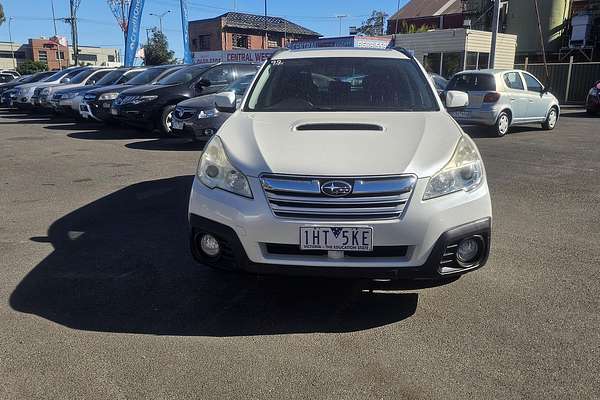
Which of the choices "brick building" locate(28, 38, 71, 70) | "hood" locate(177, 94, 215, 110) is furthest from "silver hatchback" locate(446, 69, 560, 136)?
"brick building" locate(28, 38, 71, 70)

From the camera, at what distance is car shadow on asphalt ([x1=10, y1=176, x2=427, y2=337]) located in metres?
3.26

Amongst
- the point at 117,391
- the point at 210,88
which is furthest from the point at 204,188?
the point at 210,88

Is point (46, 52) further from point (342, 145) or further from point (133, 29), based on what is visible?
point (342, 145)

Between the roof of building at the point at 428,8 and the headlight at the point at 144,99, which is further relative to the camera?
the roof of building at the point at 428,8

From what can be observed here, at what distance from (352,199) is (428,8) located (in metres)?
52.9

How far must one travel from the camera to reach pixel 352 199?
297 cm

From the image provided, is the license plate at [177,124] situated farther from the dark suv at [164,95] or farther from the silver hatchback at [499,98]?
the silver hatchback at [499,98]

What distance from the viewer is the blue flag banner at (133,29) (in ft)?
81.3

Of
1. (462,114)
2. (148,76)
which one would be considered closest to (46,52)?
(148,76)

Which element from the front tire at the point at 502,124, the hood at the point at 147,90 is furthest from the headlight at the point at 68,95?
the front tire at the point at 502,124

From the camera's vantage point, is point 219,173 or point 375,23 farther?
point 375,23

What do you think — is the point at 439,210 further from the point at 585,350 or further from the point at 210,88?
the point at 210,88

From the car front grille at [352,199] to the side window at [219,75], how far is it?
30.5ft

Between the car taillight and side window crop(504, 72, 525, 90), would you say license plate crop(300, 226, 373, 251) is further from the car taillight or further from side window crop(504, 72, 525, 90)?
side window crop(504, 72, 525, 90)
